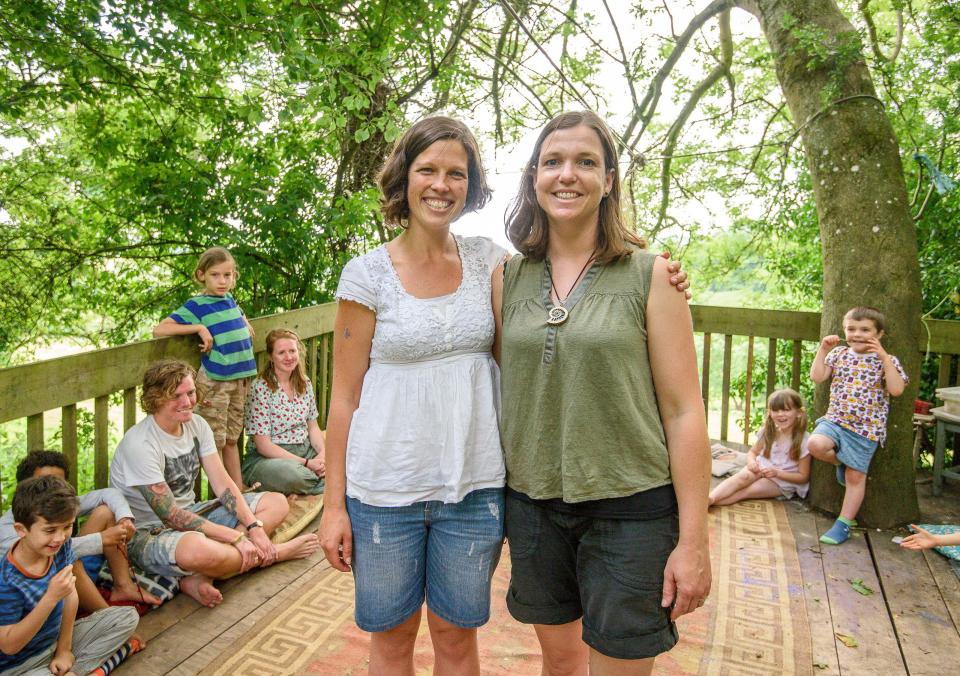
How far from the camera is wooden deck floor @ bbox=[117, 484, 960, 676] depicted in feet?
8.23

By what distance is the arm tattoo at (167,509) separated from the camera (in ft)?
9.42

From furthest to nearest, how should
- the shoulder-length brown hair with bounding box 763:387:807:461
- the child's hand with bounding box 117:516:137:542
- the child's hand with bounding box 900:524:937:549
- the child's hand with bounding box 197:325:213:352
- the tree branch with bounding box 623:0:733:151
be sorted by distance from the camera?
the tree branch with bounding box 623:0:733:151
the shoulder-length brown hair with bounding box 763:387:807:461
the child's hand with bounding box 197:325:213:352
the child's hand with bounding box 900:524:937:549
the child's hand with bounding box 117:516:137:542

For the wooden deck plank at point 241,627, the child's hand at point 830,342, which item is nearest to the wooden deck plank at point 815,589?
the child's hand at point 830,342

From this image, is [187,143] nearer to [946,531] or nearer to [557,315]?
[557,315]

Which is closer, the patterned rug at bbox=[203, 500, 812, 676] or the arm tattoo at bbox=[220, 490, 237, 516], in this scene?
the patterned rug at bbox=[203, 500, 812, 676]

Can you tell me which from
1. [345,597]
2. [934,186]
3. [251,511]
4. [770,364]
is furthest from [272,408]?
[934,186]

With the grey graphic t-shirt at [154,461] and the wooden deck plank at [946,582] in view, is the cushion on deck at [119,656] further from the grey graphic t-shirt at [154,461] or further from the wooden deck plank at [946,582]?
the wooden deck plank at [946,582]

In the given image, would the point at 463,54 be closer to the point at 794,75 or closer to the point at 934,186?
the point at 794,75

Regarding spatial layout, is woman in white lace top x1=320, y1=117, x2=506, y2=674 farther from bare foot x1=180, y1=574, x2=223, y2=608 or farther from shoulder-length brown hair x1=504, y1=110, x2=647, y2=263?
bare foot x1=180, y1=574, x2=223, y2=608

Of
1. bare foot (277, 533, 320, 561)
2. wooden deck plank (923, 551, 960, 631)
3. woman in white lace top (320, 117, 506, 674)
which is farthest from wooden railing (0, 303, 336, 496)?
wooden deck plank (923, 551, 960, 631)

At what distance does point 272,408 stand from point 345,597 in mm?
1363

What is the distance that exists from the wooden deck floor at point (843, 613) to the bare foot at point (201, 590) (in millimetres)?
29

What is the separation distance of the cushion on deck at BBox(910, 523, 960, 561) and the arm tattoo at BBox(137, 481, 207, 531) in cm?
334

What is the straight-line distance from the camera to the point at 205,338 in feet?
11.4
